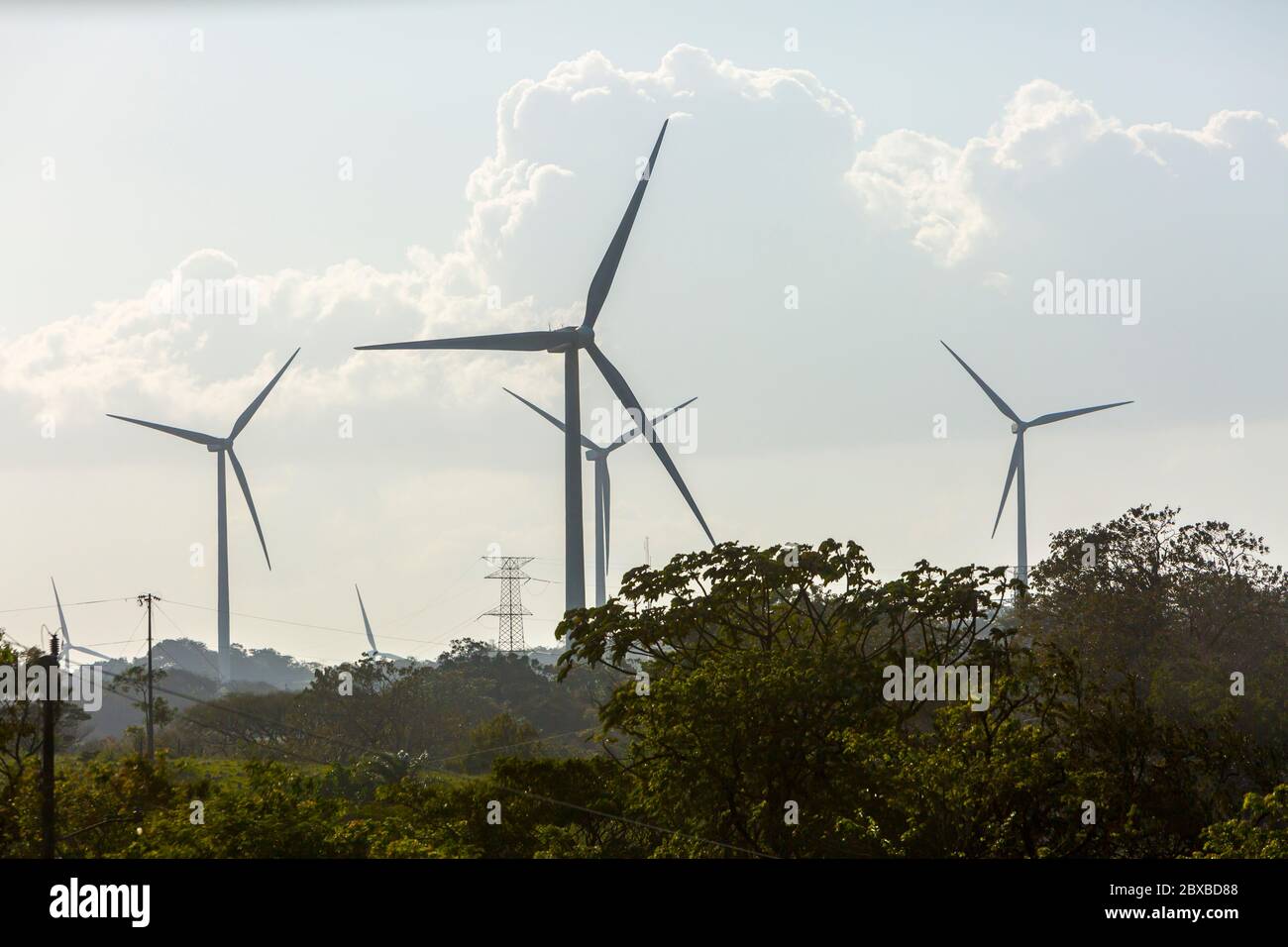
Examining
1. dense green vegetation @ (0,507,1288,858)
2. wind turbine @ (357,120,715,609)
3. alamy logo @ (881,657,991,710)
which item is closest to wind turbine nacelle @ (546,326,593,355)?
wind turbine @ (357,120,715,609)

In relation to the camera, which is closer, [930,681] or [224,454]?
[930,681]

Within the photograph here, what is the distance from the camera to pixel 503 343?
3132 inches

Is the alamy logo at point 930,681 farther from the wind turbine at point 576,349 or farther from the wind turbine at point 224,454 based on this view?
the wind turbine at point 224,454

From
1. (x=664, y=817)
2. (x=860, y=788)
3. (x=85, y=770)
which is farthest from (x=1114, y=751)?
(x=85, y=770)

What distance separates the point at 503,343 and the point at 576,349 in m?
4.79

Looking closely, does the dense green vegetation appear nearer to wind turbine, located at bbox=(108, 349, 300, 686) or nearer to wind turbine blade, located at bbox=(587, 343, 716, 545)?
wind turbine blade, located at bbox=(587, 343, 716, 545)

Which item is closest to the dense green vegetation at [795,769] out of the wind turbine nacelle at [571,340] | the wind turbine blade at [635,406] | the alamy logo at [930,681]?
the alamy logo at [930,681]

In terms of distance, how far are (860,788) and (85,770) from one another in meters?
31.2
